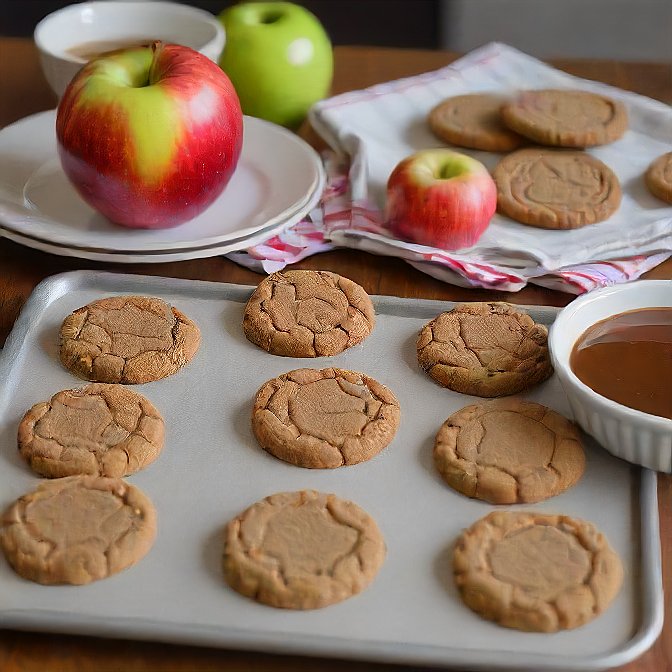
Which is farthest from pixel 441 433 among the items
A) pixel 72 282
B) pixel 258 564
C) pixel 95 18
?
pixel 95 18

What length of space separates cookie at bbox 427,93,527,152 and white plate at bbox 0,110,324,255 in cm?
23

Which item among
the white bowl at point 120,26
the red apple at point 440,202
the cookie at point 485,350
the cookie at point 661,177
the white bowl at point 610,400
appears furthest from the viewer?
the white bowl at point 120,26

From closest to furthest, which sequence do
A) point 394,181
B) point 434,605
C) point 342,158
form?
point 434,605 → point 394,181 → point 342,158

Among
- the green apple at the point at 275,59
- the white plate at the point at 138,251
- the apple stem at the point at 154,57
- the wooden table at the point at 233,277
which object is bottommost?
the wooden table at the point at 233,277

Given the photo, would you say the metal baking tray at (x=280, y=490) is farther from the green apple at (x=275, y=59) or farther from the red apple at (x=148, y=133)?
the green apple at (x=275, y=59)

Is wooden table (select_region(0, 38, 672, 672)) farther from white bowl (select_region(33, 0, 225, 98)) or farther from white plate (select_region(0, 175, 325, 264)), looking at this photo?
white bowl (select_region(33, 0, 225, 98))

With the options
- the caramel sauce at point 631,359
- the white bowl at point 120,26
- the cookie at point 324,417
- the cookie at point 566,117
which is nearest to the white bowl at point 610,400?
the caramel sauce at point 631,359

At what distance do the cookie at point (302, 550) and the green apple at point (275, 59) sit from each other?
87 centimetres

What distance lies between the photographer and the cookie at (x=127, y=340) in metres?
1.15

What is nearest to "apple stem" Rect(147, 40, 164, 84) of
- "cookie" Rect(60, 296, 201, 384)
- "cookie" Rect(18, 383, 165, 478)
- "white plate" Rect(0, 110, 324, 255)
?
"white plate" Rect(0, 110, 324, 255)

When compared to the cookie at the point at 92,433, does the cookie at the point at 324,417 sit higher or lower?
lower

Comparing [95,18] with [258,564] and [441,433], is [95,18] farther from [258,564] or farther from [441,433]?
[258,564]

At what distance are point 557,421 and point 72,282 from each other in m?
0.62

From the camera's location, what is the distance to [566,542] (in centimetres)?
93
